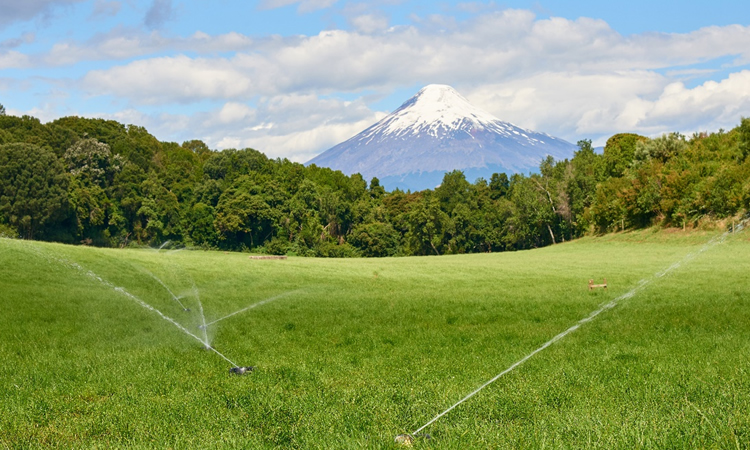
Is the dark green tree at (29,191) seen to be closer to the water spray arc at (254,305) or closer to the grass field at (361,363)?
the grass field at (361,363)

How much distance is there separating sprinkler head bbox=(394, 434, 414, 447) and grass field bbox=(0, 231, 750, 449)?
114mm

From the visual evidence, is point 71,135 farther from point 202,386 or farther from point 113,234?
point 202,386

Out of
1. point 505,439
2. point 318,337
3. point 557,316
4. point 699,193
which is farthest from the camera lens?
point 699,193

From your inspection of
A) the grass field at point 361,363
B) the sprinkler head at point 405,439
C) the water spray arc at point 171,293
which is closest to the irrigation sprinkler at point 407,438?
the sprinkler head at point 405,439

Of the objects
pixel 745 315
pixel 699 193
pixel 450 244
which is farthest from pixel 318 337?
pixel 450 244

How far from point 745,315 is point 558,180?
3400 inches

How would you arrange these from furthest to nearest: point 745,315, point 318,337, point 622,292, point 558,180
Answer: point 558,180, point 622,292, point 745,315, point 318,337

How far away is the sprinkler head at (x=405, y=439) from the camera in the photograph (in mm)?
7130

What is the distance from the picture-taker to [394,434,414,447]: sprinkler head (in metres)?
7.13

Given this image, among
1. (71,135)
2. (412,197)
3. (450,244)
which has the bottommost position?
(450,244)

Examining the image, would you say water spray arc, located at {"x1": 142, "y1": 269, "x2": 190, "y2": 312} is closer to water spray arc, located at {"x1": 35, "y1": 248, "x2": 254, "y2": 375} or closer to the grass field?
water spray arc, located at {"x1": 35, "y1": 248, "x2": 254, "y2": 375}

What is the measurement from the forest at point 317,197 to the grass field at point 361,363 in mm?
49670

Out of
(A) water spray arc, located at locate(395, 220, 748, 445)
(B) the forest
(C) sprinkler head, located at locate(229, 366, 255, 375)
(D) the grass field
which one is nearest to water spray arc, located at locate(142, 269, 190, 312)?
(D) the grass field

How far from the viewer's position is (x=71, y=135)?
122688 millimetres
